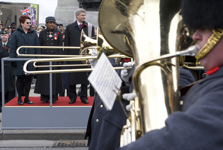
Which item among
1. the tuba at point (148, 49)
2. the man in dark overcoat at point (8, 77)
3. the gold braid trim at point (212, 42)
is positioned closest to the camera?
the gold braid trim at point (212, 42)

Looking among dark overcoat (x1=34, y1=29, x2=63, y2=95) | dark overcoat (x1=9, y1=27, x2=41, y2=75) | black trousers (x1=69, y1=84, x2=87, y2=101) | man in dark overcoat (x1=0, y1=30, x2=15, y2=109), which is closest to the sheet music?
dark overcoat (x1=34, y1=29, x2=63, y2=95)

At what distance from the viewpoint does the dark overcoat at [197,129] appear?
108cm

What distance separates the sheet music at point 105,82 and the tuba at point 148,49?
4.4 inches

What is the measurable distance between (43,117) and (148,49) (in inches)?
162

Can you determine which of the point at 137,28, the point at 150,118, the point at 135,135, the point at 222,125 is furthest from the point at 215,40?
the point at 137,28

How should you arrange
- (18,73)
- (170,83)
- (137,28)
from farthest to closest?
(18,73) → (137,28) → (170,83)

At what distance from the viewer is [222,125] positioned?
1077 millimetres

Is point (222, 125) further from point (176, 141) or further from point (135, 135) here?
point (135, 135)

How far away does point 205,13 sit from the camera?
131 centimetres

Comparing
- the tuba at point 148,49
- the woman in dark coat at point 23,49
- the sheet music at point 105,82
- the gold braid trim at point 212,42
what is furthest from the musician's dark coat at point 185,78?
the woman in dark coat at point 23,49

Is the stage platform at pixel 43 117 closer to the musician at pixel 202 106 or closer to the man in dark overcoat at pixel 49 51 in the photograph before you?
the man in dark overcoat at pixel 49 51

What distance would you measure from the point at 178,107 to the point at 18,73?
4.98 meters

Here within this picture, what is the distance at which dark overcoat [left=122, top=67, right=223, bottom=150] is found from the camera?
1.08 m

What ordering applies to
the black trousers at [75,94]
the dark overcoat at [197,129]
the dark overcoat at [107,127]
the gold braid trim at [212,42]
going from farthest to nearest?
the black trousers at [75,94] < the dark overcoat at [107,127] < the gold braid trim at [212,42] < the dark overcoat at [197,129]
